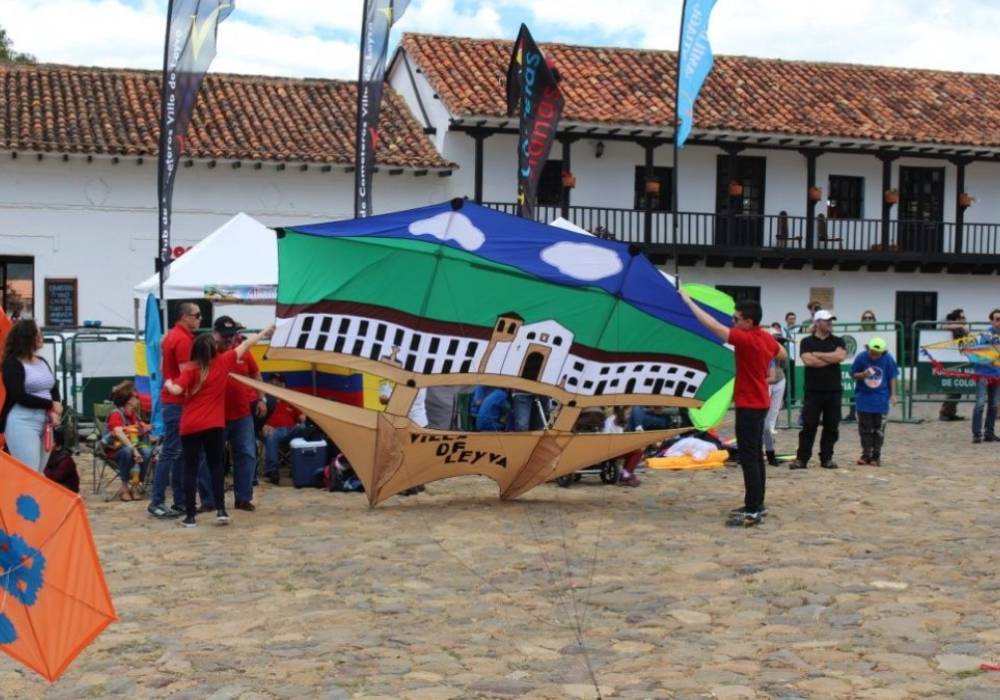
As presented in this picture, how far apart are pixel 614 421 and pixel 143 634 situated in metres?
7.49

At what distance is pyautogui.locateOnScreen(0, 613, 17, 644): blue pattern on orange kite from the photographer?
5.23m

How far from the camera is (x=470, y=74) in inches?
1347

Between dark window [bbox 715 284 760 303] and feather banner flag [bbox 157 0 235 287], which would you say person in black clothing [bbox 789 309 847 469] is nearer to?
feather banner flag [bbox 157 0 235 287]

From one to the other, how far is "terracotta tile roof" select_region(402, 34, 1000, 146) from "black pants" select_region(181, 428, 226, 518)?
22.0 m

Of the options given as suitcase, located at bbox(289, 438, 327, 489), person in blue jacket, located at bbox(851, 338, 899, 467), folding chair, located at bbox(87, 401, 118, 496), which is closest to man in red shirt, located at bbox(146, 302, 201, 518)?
folding chair, located at bbox(87, 401, 118, 496)

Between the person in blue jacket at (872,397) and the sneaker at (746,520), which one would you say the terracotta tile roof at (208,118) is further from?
the sneaker at (746,520)

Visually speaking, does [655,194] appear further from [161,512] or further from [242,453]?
[161,512]

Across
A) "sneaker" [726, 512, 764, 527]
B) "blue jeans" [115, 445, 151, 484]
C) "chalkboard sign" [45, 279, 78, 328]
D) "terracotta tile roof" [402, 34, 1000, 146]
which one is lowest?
A: "sneaker" [726, 512, 764, 527]

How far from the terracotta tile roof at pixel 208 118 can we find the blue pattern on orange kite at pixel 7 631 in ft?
84.1

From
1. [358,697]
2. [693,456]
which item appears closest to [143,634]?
[358,697]

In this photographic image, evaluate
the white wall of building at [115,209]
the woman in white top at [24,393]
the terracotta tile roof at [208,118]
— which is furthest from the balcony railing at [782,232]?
→ the woman in white top at [24,393]

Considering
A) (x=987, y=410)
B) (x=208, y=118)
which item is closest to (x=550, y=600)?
(x=987, y=410)

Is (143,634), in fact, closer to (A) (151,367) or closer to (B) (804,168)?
(A) (151,367)

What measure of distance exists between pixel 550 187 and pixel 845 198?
28.0ft
